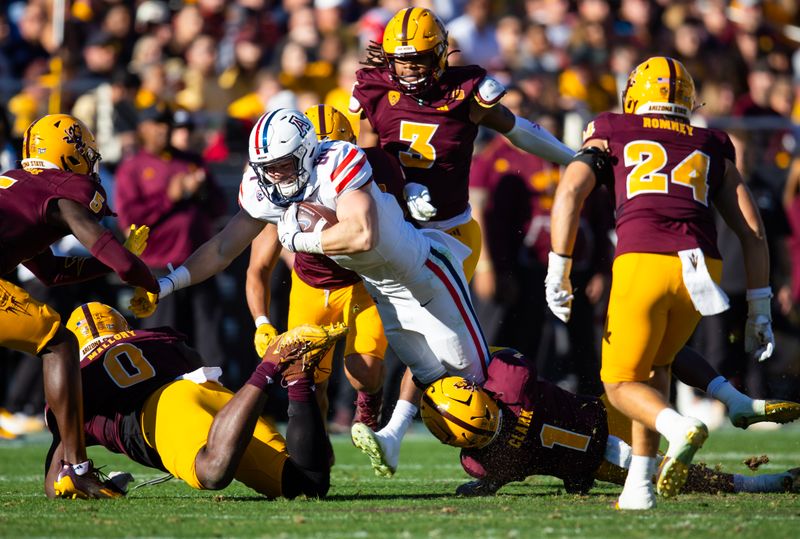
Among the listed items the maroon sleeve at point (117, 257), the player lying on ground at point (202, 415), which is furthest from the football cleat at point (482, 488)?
the maroon sleeve at point (117, 257)

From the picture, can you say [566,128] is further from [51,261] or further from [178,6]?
[51,261]

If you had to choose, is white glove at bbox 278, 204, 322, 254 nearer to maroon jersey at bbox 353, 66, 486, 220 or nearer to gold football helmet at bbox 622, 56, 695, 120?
maroon jersey at bbox 353, 66, 486, 220

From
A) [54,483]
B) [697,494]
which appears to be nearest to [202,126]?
[54,483]

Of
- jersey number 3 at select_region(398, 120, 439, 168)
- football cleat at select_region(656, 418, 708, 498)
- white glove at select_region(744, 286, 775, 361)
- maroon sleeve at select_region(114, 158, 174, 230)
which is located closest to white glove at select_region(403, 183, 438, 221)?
jersey number 3 at select_region(398, 120, 439, 168)

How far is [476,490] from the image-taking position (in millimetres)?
5793

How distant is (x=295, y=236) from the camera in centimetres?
548

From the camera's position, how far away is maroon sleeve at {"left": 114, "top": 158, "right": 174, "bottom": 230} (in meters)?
9.43

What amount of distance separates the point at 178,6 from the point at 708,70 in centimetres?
503

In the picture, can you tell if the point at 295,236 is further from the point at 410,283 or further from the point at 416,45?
the point at 416,45

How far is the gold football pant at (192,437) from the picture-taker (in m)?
5.40

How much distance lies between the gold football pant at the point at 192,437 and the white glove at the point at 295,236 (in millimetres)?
763

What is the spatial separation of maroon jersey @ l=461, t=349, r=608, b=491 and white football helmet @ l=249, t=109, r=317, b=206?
4.11 feet

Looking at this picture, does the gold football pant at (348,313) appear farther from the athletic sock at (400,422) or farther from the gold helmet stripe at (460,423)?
the gold helmet stripe at (460,423)

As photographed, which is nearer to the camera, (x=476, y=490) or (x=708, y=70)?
(x=476, y=490)
